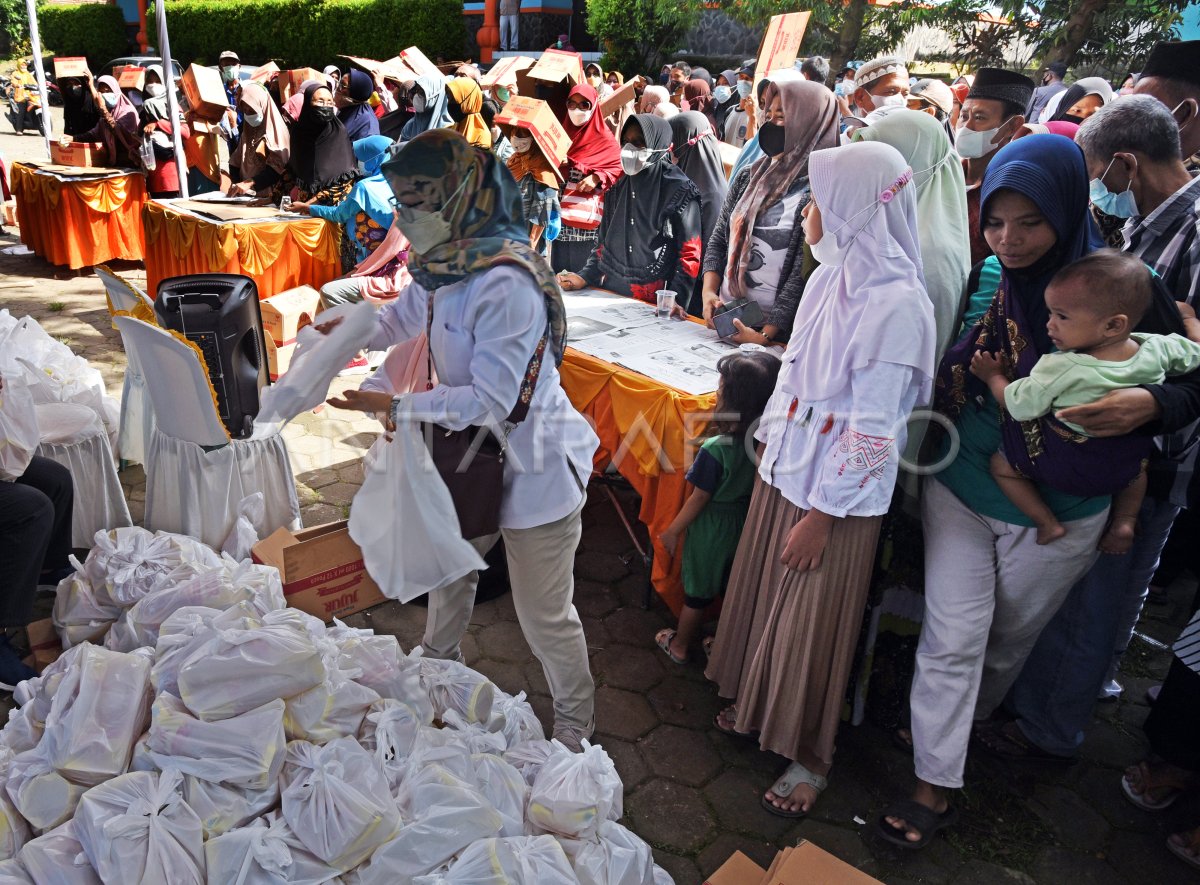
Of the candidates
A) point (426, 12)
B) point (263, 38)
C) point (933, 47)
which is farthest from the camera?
point (263, 38)

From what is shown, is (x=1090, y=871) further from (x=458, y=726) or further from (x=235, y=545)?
(x=235, y=545)

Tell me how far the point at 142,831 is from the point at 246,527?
1524 millimetres

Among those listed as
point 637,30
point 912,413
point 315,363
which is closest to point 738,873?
point 912,413

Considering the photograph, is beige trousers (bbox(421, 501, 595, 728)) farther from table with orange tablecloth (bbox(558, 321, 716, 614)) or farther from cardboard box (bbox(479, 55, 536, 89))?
cardboard box (bbox(479, 55, 536, 89))

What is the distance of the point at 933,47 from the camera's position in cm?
1803

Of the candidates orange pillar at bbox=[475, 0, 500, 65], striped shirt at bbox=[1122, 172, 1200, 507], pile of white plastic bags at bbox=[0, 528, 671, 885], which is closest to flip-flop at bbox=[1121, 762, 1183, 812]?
striped shirt at bbox=[1122, 172, 1200, 507]

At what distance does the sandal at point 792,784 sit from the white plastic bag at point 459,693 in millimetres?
856

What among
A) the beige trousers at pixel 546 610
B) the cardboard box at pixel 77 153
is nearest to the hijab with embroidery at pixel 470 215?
the beige trousers at pixel 546 610

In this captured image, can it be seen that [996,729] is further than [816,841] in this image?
Yes

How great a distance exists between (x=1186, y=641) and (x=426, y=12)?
24.8 m

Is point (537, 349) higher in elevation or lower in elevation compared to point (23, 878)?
higher

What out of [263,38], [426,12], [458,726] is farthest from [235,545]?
[263,38]

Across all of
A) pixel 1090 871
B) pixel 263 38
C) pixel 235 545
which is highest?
pixel 263 38

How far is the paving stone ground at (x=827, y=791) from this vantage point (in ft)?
7.08
